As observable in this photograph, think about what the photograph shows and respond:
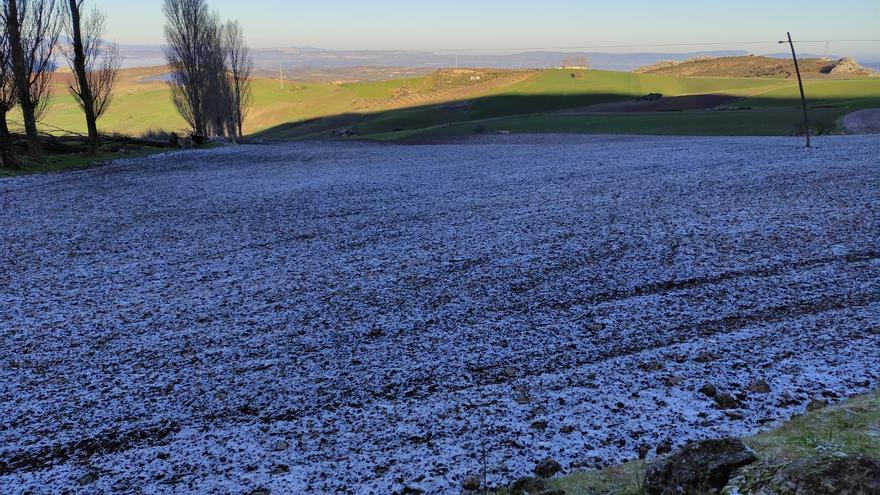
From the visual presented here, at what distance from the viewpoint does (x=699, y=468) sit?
11.3 ft

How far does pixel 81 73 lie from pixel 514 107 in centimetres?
5458

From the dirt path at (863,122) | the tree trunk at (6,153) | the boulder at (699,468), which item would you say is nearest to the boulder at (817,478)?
the boulder at (699,468)

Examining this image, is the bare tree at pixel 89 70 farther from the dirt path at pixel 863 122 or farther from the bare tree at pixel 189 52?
the dirt path at pixel 863 122

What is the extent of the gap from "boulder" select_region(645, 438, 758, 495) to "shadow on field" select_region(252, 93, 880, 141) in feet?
118

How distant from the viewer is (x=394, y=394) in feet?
17.8

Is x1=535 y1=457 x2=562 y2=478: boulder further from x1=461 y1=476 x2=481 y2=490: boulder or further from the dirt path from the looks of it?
the dirt path

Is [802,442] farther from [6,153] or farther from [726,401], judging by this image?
[6,153]

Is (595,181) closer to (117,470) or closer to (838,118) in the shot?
(117,470)

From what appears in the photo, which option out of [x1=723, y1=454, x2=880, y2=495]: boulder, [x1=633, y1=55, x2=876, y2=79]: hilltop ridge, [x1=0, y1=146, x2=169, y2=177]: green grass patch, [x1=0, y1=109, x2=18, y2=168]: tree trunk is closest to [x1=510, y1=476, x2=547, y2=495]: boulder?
[x1=723, y1=454, x2=880, y2=495]: boulder

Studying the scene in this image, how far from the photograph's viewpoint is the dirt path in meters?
32.7

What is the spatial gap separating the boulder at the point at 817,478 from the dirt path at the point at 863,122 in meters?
36.3

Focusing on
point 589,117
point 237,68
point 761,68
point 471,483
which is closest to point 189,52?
point 237,68

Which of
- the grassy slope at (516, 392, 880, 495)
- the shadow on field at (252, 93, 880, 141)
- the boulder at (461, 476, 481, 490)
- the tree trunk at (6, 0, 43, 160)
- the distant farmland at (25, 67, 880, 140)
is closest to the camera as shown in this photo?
the grassy slope at (516, 392, 880, 495)

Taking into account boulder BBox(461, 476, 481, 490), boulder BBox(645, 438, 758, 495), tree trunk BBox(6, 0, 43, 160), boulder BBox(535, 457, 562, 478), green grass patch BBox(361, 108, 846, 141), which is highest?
tree trunk BBox(6, 0, 43, 160)
